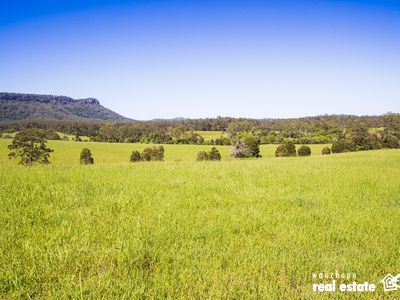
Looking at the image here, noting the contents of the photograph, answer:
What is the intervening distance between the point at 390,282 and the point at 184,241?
2899mm

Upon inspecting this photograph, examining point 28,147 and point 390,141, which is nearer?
point 28,147

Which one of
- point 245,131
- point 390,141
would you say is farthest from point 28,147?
point 245,131

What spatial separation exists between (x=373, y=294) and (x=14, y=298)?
13.7 feet

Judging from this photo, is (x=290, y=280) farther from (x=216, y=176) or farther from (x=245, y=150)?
(x=245, y=150)

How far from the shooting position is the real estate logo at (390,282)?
3300 millimetres

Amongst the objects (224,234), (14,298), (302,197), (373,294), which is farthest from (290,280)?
(302,197)

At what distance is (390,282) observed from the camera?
3436mm

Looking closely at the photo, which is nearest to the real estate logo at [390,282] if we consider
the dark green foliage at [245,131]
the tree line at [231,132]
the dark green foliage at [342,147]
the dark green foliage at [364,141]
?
the dark green foliage at [342,147]

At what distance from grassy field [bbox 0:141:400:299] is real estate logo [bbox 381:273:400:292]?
0.09 metres

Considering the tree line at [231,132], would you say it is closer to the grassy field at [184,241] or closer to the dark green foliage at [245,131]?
the dark green foliage at [245,131]

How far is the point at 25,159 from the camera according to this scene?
169ft

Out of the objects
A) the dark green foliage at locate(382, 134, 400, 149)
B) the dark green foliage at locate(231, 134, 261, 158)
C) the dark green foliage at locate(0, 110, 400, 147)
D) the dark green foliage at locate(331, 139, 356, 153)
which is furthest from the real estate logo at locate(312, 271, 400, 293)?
the dark green foliage at locate(0, 110, 400, 147)

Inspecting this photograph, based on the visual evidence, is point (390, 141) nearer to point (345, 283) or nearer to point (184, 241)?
point (345, 283)

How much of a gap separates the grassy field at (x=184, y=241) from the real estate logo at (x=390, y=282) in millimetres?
91
